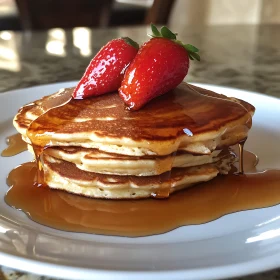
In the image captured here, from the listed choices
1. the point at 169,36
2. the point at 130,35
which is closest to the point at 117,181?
the point at 169,36

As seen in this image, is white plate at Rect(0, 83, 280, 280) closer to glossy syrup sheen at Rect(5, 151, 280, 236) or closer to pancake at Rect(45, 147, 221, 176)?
glossy syrup sheen at Rect(5, 151, 280, 236)

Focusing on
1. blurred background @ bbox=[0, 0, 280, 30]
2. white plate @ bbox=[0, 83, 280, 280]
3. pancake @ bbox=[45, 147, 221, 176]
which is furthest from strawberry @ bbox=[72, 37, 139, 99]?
blurred background @ bbox=[0, 0, 280, 30]

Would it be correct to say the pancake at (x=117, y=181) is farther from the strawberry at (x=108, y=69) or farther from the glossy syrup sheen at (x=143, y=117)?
the strawberry at (x=108, y=69)

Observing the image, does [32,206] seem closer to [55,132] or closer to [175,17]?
[55,132]

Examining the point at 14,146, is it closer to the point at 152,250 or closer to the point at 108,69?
the point at 108,69

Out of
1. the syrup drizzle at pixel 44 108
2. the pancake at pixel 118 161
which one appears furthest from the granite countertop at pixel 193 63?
the pancake at pixel 118 161

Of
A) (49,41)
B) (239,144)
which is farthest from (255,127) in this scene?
(49,41)
